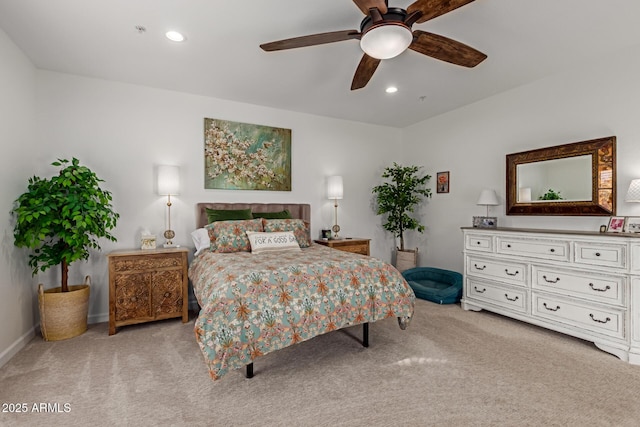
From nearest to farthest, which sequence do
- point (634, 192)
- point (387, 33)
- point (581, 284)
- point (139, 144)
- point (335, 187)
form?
point (387, 33) → point (634, 192) → point (581, 284) → point (139, 144) → point (335, 187)

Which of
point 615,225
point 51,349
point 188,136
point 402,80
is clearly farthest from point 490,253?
point 51,349

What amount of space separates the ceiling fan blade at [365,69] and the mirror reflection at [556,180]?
2379 mm

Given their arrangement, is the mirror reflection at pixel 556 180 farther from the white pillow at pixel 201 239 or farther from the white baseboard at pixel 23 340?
the white baseboard at pixel 23 340

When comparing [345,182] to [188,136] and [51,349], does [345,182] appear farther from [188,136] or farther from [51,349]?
[51,349]

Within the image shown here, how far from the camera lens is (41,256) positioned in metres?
2.84

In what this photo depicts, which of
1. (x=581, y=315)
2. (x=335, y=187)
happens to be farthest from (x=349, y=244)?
(x=581, y=315)

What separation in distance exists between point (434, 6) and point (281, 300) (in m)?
2.11

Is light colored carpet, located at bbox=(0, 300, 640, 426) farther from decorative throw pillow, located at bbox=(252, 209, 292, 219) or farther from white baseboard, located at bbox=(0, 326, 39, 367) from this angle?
decorative throw pillow, located at bbox=(252, 209, 292, 219)

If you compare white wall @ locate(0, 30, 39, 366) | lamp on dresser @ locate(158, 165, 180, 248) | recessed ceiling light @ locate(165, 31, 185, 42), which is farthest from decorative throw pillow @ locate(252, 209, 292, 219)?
white wall @ locate(0, 30, 39, 366)

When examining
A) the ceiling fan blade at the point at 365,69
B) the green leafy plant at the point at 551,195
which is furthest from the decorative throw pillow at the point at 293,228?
the green leafy plant at the point at 551,195

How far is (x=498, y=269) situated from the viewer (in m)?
3.46

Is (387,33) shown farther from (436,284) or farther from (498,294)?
(436,284)

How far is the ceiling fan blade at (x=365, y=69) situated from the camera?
2419 millimetres

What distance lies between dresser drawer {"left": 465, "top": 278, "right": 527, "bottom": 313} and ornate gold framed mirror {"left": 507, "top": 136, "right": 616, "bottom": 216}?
3.23ft
